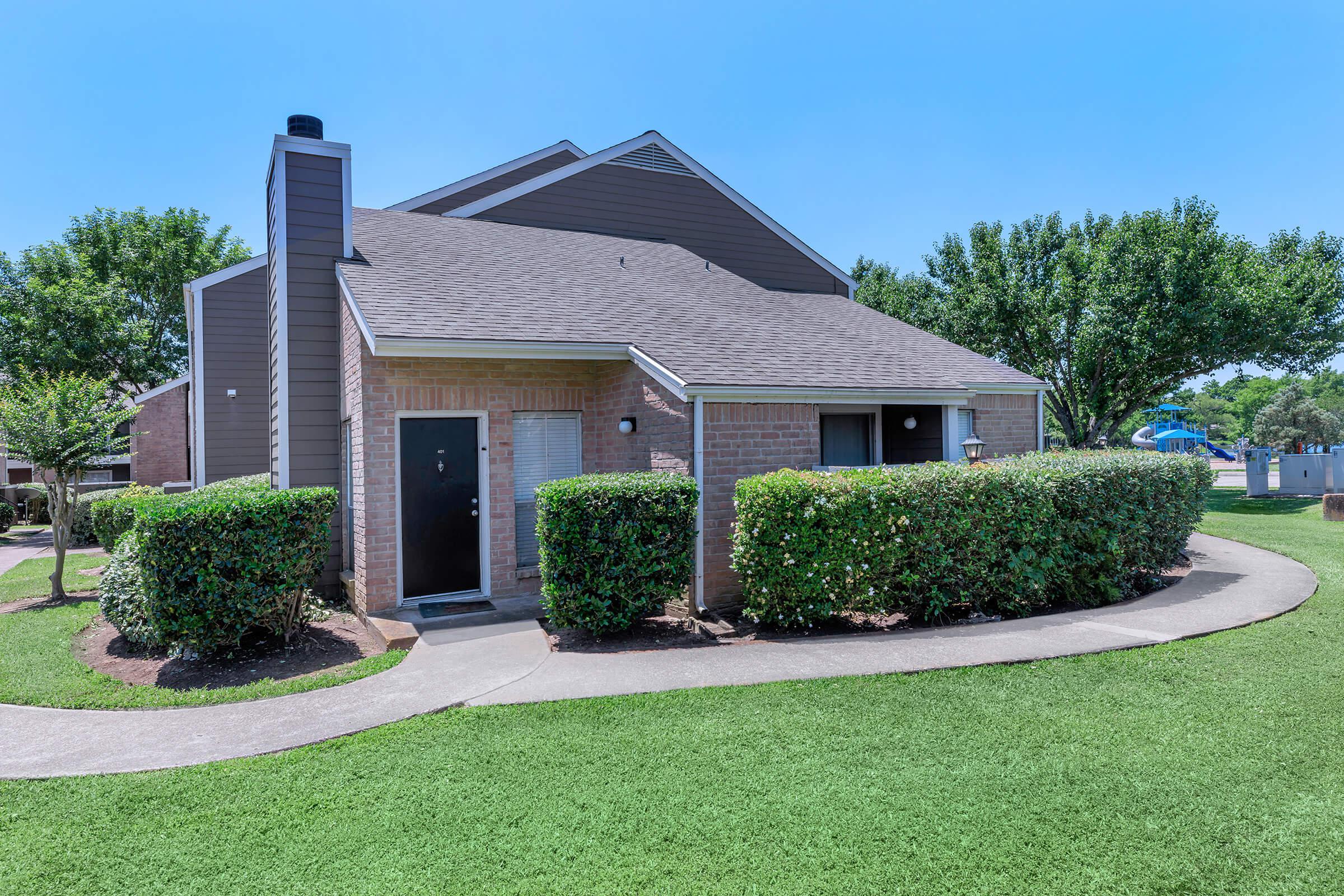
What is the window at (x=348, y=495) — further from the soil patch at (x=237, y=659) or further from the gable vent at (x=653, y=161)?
the gable vent at (x=653, y=161)

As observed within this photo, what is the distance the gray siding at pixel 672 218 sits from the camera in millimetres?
13453

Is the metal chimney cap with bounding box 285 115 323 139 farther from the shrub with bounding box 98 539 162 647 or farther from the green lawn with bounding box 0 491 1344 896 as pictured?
the green lawn with bounding box 0 491 1344 896

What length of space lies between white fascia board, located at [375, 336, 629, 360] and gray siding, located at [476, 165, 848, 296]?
21.1 feet

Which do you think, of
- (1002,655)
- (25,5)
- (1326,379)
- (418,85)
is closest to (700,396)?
(1002,655)

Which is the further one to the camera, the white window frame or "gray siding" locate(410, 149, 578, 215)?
"gray siding" locate(410, 149, 578, 215)

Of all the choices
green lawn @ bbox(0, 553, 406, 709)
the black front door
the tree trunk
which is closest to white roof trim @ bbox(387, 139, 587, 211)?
the black front door

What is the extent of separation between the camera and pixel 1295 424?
Answer: 1591 inches

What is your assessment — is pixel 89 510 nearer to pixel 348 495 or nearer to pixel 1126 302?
pixel 348 495

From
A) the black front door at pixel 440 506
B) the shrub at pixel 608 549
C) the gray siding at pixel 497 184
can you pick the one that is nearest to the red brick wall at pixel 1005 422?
the shrub at pixel 608 549

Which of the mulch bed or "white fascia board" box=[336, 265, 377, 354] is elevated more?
"white fascia board" box=[336, 265, 377, 354]

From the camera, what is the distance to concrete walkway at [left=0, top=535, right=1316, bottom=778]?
4164mm

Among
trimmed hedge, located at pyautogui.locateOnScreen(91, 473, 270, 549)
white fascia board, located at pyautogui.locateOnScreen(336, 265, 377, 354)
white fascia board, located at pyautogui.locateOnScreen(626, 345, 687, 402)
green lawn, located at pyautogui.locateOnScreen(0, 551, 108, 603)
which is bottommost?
green lawn, located at pyautogui.locateOnScreen(0, 551, 108, 603)

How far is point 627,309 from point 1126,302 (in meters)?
15.8

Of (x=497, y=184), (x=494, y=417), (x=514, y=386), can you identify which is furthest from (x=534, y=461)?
(x=497, y=184)
